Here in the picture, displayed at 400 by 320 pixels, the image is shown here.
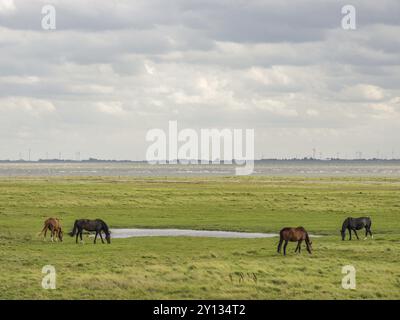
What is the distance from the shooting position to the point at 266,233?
132 ft

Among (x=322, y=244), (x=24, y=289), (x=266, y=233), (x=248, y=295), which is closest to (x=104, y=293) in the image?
(x=24, y=289)

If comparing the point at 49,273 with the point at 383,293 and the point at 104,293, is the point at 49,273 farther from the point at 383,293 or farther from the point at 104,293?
the point at 383,293

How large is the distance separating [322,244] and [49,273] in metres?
14.3

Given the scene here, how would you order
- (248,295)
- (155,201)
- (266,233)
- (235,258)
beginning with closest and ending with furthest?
(248,295)
(235,258)
(266,233)
(155,201)

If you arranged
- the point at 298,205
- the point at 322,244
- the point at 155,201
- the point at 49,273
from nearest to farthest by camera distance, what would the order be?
1. the point at 49,273
2. the point at 322,244
3. the point at 298,205
4. the point at 155,201

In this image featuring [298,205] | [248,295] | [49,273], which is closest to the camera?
[248,295]

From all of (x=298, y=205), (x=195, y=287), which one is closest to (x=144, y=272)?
(x=195, y=287)

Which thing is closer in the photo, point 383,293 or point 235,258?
point 383,293

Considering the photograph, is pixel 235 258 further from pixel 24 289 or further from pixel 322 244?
pixel 24 289

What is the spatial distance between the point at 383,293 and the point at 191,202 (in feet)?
138

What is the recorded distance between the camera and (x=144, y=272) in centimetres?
2539

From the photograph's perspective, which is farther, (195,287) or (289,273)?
(289,273)
